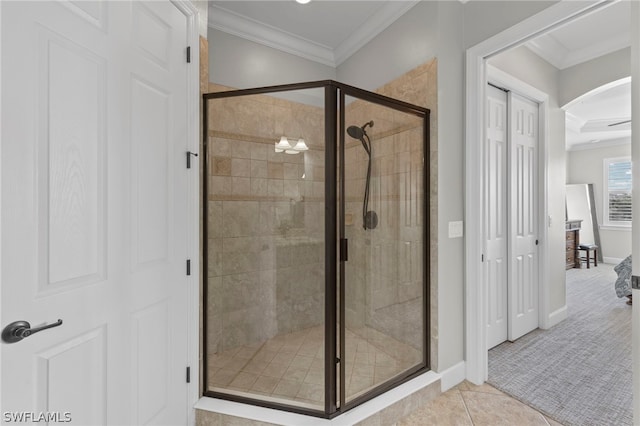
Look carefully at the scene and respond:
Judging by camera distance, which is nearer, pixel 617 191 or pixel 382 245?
pixel 382 245

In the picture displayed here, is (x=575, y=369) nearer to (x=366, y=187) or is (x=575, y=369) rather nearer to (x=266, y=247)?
(x=366, y=187)

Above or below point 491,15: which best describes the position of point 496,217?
below

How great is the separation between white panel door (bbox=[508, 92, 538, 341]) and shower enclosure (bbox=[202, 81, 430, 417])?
132 centimetres

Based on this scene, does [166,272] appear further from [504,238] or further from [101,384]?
[504,238]

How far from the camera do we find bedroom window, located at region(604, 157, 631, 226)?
21.0 feet

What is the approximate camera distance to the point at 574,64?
312 cm

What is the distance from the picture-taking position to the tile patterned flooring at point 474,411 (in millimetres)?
1803

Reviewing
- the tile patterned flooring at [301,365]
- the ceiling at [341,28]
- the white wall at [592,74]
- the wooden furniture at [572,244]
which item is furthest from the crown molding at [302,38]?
the wooden furniture at [572,244]

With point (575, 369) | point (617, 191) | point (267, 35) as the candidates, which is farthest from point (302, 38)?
point (617, 191)

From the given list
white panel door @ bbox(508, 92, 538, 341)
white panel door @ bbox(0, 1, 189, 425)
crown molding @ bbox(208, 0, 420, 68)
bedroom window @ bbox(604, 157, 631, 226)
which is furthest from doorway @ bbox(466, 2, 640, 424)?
bedroom window @ bbox(604, 157, 631, 226)

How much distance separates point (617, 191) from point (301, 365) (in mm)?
8289

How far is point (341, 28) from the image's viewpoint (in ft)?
9.13

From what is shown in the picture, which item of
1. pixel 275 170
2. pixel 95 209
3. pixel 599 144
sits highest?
pixel 599 144

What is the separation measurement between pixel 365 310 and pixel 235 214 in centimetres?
110
